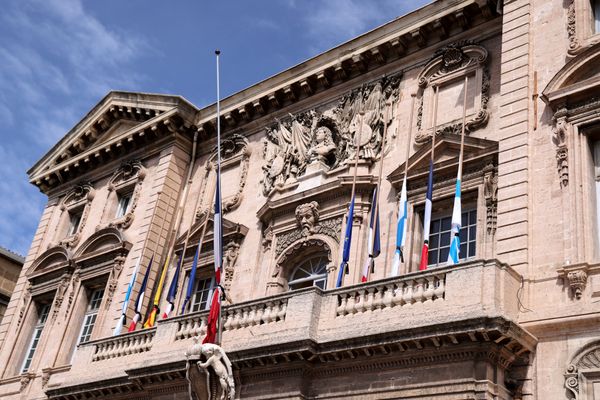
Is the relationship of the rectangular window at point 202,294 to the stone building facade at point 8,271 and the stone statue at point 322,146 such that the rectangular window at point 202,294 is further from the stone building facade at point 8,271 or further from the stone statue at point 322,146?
the stone building facade at point 8,271

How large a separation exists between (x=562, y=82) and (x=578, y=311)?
465 centimetres

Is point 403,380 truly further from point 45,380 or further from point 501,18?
point 45,380

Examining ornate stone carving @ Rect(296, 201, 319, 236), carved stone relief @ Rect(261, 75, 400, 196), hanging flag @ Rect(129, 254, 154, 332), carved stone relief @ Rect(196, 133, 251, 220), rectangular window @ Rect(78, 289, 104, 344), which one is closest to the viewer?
ornate stone carving @ Rect(296, 201, 319, 236)

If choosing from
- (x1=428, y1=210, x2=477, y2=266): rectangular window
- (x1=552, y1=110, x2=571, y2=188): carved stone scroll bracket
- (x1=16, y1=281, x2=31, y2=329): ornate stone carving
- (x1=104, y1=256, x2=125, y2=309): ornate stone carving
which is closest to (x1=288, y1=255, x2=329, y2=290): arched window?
(x1=428, y1=210, x2=477, y2=266): rectangular window

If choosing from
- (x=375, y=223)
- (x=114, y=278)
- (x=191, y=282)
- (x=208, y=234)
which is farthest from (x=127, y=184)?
(x=375, y=223)

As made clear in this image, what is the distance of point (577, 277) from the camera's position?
1272cm

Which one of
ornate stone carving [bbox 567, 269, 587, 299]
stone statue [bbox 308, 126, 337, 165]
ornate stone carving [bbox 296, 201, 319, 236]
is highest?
stone statue [bbox 308, 126, 337, 165]

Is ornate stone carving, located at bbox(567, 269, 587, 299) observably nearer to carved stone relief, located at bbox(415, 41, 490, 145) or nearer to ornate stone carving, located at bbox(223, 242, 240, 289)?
carved stone relief, located at bbox(415, 41, 490, 145)

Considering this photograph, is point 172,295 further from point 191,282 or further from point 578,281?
point 578,281

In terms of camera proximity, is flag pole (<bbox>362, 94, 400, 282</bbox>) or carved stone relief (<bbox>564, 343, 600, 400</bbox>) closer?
carved stone relief (<bbox>564, 343, 600, 400</bbox>)

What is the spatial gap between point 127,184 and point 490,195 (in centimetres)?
1331

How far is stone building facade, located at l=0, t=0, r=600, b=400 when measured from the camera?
503 inches

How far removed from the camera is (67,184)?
2773 centimetres

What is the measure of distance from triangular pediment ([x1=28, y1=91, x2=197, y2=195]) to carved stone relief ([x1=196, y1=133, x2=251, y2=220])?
1.70 m
